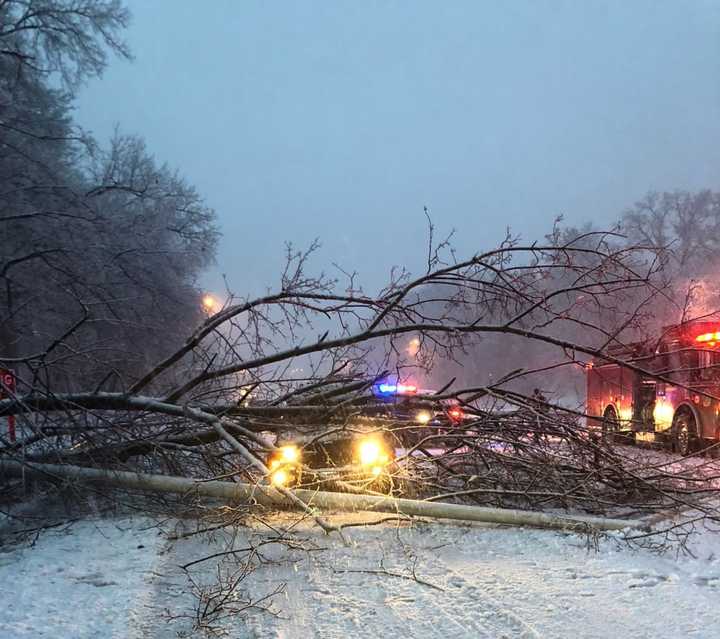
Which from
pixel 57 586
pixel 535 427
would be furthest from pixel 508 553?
pixel 57 586

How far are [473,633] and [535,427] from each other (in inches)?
115

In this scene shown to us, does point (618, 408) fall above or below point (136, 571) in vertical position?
above

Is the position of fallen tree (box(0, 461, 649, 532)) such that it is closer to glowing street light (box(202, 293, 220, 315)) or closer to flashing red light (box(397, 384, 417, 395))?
flashing red light (box(397, 384, 417, 395))

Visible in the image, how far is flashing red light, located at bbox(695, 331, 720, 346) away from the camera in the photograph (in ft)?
35.7

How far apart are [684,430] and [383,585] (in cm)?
905

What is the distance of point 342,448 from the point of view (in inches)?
252

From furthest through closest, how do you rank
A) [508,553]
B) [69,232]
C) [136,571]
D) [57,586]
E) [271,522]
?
[69,232]
[271,522]
[508,553]
[136,571]
[57,586]

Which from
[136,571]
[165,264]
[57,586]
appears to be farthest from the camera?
[165,264]

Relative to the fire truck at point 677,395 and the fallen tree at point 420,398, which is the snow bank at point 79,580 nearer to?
the fallen tree at point 420,398

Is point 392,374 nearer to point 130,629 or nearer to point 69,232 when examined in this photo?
point 130,629

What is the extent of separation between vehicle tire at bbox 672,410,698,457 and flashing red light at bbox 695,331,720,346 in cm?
145

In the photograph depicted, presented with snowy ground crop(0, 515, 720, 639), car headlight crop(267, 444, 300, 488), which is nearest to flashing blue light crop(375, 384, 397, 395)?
car headlight crop(267, 444, 300, 488)

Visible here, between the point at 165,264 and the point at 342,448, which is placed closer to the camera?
the point at 342,448

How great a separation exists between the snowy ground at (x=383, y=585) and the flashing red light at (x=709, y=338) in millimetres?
6344
